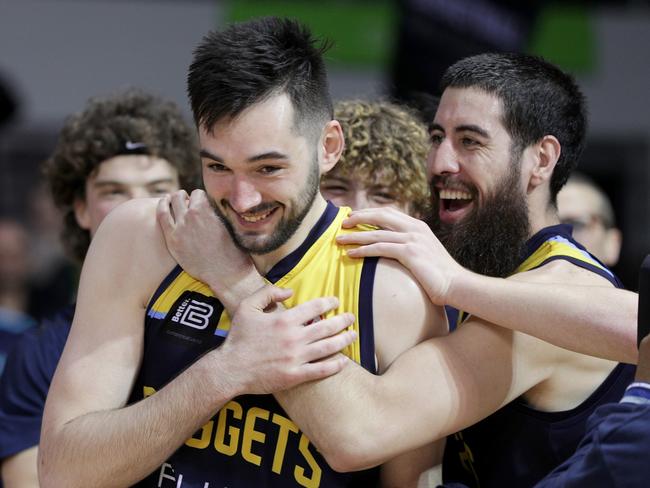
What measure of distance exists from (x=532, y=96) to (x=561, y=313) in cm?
99

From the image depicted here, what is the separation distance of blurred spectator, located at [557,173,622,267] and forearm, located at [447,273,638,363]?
2739mm

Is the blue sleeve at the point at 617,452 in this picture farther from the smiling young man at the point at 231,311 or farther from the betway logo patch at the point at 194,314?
the betway logo patch at the point at 194,314

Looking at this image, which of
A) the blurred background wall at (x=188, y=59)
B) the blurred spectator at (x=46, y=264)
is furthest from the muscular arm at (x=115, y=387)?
the blurred background wall at (x=188, y=59)

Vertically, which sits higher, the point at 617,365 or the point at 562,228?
the point at 562,228

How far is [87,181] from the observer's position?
4.79 metres

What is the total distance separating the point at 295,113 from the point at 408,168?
3.33ft

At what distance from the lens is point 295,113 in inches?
124

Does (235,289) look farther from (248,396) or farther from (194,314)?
(248,396)

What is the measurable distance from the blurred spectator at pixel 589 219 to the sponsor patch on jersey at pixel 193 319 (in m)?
3.09

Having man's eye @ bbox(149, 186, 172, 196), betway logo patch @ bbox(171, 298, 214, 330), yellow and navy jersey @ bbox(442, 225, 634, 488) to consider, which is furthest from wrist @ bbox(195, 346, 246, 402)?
man's eye @ bbox(149, 186, 172, 196)

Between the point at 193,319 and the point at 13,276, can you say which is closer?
the point at 193,319

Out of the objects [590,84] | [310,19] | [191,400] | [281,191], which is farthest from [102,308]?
[590,84]

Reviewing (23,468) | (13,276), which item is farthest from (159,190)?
(13,276)

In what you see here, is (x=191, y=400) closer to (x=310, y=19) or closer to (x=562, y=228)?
(x=562, y=228)
